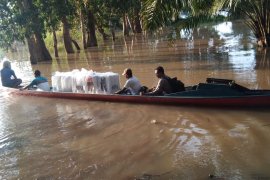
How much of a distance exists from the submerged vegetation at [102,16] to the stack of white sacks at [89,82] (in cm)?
204

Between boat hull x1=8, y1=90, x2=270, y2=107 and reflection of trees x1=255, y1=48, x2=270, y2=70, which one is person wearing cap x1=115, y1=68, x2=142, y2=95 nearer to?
boat hull x1=8, y1=90, x2=270, y2=107

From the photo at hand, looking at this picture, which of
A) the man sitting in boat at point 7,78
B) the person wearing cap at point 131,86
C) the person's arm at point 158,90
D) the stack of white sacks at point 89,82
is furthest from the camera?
the man sitting in boat at point 7,78

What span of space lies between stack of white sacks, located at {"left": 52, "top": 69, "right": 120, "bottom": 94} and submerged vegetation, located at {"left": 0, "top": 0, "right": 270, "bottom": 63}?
204cm

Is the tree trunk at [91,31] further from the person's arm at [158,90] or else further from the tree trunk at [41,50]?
the person's arm at [158,90]

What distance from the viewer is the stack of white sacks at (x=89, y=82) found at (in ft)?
38.2

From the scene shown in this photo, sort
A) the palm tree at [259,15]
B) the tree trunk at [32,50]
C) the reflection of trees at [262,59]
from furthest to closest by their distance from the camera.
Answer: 1. the tree trunk at [32,50]
2. the palm tree at [259,15]
3. the reflection of trees at [262,59]

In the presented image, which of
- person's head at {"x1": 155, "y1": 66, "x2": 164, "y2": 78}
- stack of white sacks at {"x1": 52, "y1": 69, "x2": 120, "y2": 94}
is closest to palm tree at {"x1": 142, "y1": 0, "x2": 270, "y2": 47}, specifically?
person's head at {"x1": 155, "y1": 66, "x2": 164, "y2": 78}

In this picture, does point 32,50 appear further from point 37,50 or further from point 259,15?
point 259,15

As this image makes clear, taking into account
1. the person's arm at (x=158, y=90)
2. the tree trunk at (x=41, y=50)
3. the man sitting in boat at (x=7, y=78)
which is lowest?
the person's arm at (x=158, y=90)

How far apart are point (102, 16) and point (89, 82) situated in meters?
25.3

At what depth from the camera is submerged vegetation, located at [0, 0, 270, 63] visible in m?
9.36

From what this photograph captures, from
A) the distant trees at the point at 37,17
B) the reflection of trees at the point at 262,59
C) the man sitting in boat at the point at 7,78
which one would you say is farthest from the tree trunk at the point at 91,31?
the man sitting in boat at the point at 7,78

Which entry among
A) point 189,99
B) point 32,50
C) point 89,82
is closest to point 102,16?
point 32,50

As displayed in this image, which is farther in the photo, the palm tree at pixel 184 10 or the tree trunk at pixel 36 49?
the tree trunk at pixel 36 49
